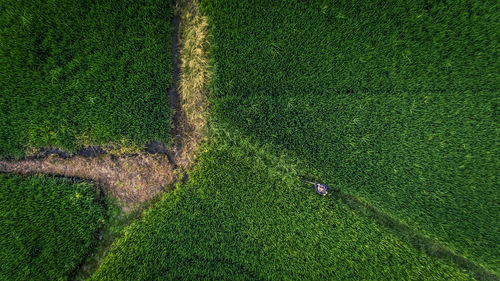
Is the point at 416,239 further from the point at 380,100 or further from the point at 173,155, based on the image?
the point at 173,155

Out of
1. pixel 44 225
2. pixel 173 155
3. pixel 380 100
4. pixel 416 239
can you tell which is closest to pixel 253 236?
pixel 173 155

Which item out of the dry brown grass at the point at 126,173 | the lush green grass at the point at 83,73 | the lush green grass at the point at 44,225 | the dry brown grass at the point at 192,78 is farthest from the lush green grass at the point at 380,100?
the lush green grass at the point at 44,225

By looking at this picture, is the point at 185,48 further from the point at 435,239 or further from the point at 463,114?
the point at 435,239

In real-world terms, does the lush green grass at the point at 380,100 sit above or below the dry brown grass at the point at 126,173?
above

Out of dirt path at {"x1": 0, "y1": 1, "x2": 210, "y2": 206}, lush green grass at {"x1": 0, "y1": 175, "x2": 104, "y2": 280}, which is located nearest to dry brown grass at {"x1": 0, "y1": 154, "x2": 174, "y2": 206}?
dirt path at {"x1": 0, "y1": 1, "x2": 210, "y2": 206}

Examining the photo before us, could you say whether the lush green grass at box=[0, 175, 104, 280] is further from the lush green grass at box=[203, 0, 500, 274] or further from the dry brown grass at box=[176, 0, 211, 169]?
the lush green grass at box=[203, 0, 500, 274]

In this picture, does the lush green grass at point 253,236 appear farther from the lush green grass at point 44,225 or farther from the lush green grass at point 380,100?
the lush green grass at point 44,225
